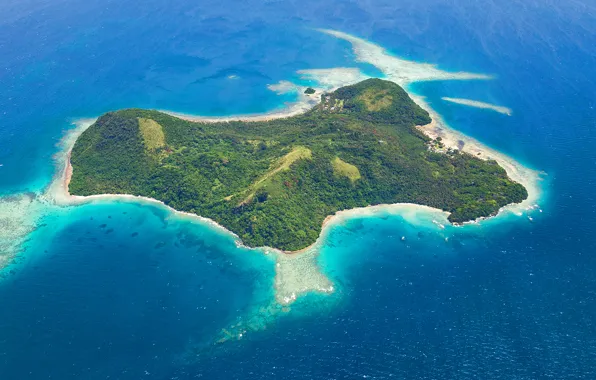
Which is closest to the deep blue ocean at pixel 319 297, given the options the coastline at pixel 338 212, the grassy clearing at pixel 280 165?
the coastline at pixel 338 212

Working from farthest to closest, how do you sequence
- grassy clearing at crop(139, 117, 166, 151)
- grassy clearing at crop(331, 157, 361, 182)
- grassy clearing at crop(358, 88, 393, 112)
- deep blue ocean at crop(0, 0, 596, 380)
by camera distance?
grassy clearing at crop(358, 88, 393, 112) → grassy clearing at crop(139, 117, 166, 151) → grassy clearing at crop(331, 157, 361, 182) → deep blue ocean at crop(0, 0, 596, 380)

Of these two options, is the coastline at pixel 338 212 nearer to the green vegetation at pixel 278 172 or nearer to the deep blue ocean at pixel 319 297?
the green vegetation at pixel 278 172

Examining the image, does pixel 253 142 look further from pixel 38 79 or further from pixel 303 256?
pixel 38 79

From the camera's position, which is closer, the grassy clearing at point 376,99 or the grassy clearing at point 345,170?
the grassy clearing at point 345,170

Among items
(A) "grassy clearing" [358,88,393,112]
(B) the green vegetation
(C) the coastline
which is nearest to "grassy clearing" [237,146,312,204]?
(B) the green vegetation

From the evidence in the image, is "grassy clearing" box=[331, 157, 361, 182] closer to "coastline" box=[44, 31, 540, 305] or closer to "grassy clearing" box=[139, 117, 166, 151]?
"coastline" box=[44, 31, 540, 305]

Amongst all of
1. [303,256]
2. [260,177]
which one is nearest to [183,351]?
[303,256]

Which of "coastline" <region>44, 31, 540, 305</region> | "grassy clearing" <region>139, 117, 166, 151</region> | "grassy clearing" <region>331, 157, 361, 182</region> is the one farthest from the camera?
"grassy clearing" <region>139, 117, 166, 151</region>
